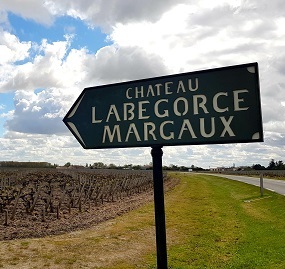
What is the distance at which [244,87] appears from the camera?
2893mm

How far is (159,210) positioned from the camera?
3.25 meters

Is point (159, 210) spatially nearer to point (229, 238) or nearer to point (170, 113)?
point (170, 113)

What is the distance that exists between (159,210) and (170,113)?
0.96 metres

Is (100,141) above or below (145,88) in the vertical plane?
below

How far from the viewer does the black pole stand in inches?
126

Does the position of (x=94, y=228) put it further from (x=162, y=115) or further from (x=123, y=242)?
(x=162, y=115)

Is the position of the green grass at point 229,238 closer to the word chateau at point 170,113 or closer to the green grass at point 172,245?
the green grass at point 172,245

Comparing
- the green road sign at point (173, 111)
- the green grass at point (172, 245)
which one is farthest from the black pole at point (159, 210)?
the green grass at point (172, 245)

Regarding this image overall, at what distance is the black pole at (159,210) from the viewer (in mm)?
3207

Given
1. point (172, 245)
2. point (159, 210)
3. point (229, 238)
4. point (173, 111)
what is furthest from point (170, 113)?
point (229, 238)

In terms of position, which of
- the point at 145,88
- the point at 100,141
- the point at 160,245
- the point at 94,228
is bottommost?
the point at 94,228

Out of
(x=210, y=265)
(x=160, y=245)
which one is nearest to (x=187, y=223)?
(x=210, y=265)

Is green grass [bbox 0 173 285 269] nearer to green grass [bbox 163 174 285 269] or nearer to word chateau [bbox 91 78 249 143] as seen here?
green grass [bbox 163 174 285 269]

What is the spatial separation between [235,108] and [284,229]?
11.5 meters
